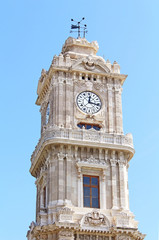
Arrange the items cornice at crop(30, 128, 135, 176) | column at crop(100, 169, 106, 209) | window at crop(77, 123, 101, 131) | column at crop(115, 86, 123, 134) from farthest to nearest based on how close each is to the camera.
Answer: column at crop(115, 86, 123, 134)
window at crop(77, 123, 101, 131)
cornice at crop(30, 128, 135, 176)
column at crop(100, 169, 106, 209)

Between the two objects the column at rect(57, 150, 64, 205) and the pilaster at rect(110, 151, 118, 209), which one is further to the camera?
the pilaster at rect(110, 151, 118, 209)

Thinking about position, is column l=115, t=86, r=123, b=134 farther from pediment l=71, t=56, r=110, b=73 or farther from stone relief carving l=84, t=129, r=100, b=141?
stone relief carving l=84, t=129, r=100, b=141

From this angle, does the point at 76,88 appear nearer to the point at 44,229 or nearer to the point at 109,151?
the point at 109,151

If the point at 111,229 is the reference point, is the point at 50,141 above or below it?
above

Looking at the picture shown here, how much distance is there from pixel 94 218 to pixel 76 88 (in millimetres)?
12960

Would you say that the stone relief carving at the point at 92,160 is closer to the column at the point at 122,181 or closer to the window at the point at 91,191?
the window at the point at 91,191

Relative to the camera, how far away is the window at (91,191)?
55.0 m

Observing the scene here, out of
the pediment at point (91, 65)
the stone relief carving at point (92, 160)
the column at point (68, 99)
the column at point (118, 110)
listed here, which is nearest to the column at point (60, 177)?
the stone relief carving at point (92, 160)

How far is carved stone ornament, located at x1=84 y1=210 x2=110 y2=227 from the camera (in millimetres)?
53031

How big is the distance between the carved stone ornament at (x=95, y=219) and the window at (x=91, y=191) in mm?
1468

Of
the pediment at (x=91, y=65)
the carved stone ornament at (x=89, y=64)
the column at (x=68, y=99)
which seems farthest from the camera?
the carved stone ornament at (x=89, y=64)

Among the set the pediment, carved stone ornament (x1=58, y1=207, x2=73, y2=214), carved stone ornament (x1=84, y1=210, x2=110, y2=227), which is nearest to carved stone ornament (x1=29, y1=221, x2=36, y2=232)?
carved stone ornament (x1=58, y1=207, x2=73, y2=214)

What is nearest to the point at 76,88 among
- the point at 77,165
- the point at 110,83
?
the point at 110,83

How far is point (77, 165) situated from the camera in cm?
5531
